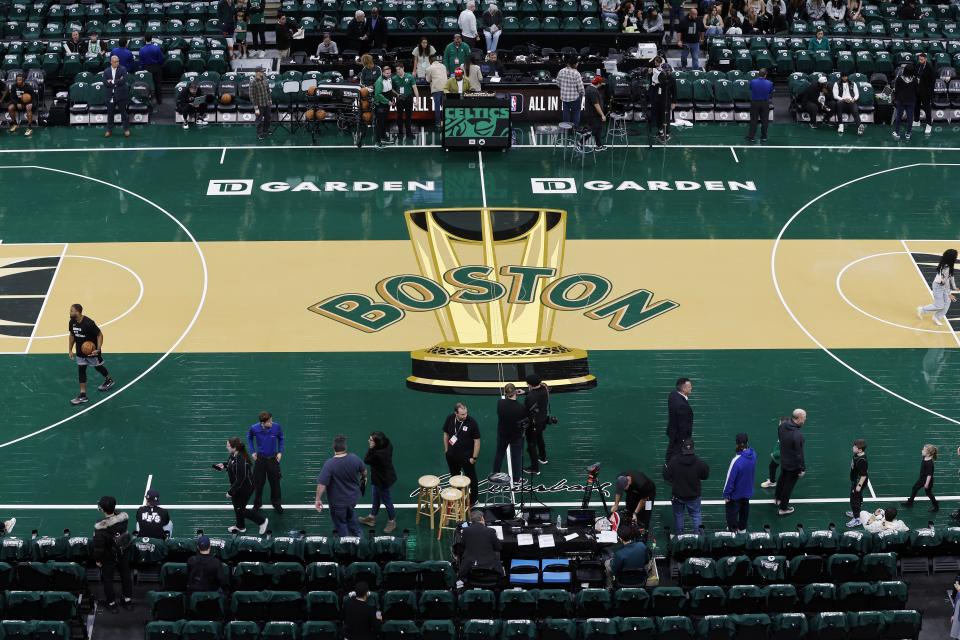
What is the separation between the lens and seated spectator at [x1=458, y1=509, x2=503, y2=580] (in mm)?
16406

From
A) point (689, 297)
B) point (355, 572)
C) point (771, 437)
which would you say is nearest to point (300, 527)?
point (355, 572)

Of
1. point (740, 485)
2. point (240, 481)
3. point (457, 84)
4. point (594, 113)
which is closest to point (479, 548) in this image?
point (240, 481)

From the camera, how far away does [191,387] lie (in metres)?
22.0

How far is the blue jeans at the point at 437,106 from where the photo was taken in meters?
31.5

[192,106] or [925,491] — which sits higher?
[192,106]

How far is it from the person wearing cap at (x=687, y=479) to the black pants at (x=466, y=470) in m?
2.61

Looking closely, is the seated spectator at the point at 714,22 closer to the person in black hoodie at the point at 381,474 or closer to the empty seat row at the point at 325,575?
the person in black hoodie at the point at 381,474

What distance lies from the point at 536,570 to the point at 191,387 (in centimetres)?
747

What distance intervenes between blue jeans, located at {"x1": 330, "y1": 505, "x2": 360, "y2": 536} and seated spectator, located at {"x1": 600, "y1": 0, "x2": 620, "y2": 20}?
21.8 meters

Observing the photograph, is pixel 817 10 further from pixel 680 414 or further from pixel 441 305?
pixel 680 414

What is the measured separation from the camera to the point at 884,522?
17531 mm

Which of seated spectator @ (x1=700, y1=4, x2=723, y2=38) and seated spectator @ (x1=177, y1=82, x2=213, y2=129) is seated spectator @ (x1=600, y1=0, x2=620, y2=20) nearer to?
seated spectator @ (x1=700, y1=4, x2=723, y2=38)

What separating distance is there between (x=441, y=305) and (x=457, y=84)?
872 cm

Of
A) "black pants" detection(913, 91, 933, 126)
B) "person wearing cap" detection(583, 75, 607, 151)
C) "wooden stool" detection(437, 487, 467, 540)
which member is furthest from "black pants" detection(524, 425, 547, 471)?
"black pants" detection(913, 91, 933, 126)
